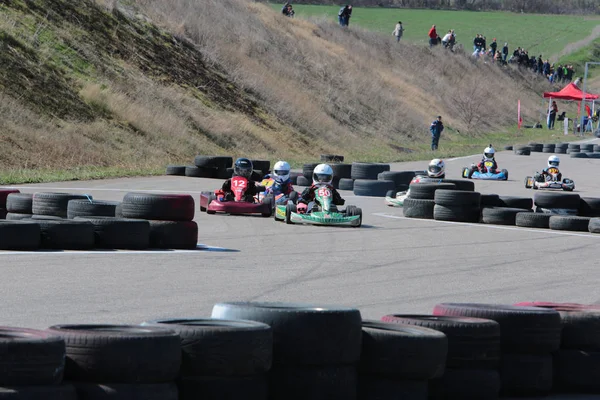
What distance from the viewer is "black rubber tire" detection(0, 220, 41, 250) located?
37.2 ft

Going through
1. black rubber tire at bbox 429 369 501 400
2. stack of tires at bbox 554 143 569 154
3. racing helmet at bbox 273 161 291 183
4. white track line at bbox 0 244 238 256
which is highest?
stack of tires at bbox 554 143 569 154

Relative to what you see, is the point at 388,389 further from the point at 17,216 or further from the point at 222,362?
the point at 17,216

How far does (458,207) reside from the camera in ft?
58.3

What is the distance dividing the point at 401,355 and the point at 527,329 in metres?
1.13

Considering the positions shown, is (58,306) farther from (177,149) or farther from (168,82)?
(168,82)

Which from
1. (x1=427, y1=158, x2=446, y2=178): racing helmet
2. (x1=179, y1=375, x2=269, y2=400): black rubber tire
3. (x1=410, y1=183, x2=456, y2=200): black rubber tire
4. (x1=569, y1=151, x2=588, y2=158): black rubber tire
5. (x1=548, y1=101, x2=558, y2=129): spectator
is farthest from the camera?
(x1=548, y1=101, x2=558, y2=129): spectator

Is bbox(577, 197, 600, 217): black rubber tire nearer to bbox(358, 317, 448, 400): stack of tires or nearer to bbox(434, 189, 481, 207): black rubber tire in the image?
bbox(434, 189, 481, 207): black rubber tire

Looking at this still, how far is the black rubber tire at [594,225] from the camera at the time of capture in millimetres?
16703

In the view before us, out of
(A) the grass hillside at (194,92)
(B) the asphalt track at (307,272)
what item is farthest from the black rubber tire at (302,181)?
(B) the asphalt track at (307,272)

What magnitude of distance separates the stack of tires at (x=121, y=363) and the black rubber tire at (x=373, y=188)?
18.2m

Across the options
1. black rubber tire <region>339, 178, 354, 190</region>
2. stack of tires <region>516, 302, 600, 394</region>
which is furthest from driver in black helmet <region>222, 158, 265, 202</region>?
stack of tires <region>516, 302, 600, 394</region>

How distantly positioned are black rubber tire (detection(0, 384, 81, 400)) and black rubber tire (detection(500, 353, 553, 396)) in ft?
8.90

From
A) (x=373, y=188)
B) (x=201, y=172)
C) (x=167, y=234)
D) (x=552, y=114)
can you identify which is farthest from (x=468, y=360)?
(x=552, y=114)

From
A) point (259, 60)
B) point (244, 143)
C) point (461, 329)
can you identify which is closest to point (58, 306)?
point (461, 329)
